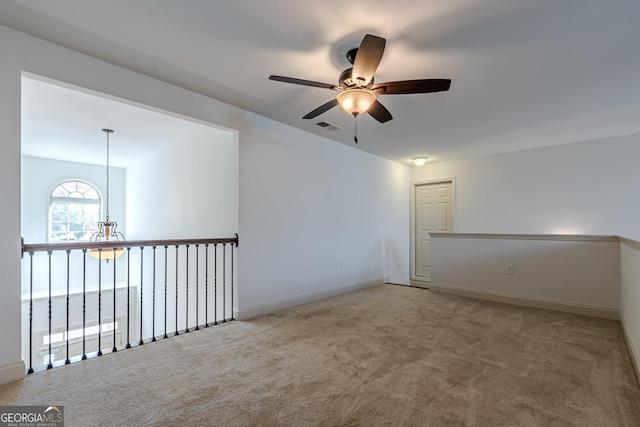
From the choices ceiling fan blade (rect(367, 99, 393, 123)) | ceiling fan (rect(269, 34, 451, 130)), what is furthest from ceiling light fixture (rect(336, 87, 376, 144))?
ceiling fan blade (rect(367, 99, 393, 123))

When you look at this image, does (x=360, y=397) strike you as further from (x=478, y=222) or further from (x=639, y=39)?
(x=478, y=222)

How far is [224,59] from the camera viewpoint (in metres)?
2.32

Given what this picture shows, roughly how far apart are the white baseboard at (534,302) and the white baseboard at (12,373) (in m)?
4.82

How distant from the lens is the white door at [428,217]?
5867 millimetres

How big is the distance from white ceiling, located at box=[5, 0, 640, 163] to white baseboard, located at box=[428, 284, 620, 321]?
2.35 m

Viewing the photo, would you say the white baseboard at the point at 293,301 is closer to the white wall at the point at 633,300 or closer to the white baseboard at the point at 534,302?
the white baseboard at the point at 534,302

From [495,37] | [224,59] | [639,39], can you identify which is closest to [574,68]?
[639,39]

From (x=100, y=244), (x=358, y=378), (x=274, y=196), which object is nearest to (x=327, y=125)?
(x=274, y=196)

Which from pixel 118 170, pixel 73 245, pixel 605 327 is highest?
pixel 118 170

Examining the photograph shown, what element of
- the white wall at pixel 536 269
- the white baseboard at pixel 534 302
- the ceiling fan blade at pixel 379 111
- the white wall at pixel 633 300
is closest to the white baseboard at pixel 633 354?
the white wall at pixel 633 300

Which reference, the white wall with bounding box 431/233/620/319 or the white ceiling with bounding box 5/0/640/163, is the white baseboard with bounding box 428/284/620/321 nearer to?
the white wall with bounding box 431/233/620/319

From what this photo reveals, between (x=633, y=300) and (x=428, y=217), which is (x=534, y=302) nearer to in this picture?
(x=633, y=300)

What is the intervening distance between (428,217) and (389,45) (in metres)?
4.62

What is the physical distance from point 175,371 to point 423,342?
2106 millimetres
